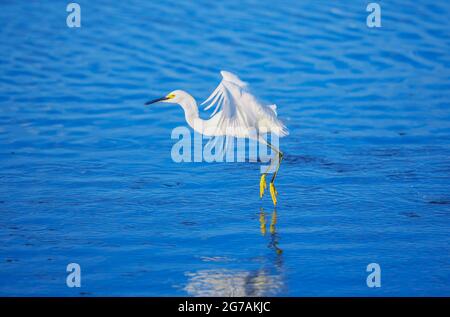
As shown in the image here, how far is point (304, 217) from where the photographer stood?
26.5ft

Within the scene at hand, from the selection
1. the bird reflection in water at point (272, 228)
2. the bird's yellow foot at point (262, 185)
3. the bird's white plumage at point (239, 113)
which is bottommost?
the bird reflection in water at point (272, 228)

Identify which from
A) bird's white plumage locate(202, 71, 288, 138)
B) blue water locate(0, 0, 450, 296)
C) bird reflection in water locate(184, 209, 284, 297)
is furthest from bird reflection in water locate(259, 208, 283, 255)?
bird's white plumage locate(202, 71, 288, 138)

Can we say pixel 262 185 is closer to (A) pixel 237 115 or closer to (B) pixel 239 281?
(A) pixel 237 115

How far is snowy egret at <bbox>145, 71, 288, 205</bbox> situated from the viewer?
27.1ft

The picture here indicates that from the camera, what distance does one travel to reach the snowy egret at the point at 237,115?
8273mm

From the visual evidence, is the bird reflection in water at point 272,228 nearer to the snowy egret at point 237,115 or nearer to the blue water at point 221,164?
the blue water at point 221,164

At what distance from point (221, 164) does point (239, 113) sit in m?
1.45

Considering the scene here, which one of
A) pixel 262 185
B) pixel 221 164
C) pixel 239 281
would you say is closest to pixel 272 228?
pixel 262 185

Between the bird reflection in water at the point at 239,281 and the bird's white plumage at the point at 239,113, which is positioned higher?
the bird's white plumage at the point at 239,113

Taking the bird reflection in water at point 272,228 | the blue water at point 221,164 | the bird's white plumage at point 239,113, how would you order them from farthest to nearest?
the bird's white plumage at point 239,113 → the bird reflection in water at point 272,228 → the blue water at point 221,164

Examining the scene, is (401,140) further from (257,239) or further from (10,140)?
(10,140)

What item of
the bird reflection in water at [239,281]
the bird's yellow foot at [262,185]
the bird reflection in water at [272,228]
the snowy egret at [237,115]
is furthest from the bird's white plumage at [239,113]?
the bird reflection in water at [239,281]
